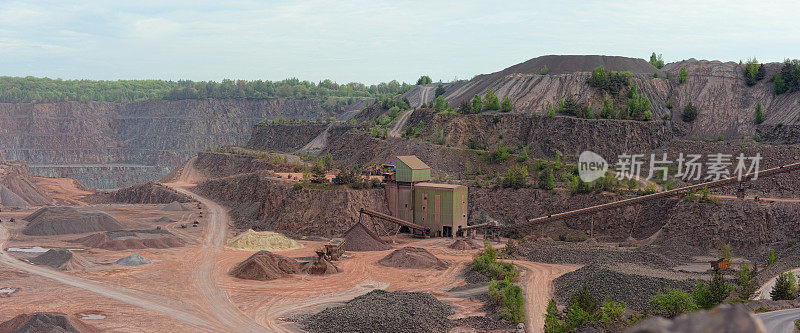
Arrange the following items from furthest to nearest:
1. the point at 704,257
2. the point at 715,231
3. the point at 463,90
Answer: the point at 463,90
the point at 715,231
the point at 704,257

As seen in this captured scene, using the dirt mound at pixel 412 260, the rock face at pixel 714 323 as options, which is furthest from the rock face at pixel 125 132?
the rock face at pixel 714 323

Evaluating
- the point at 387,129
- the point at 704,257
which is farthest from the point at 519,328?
the point at 387,129

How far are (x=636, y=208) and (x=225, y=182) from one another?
58.1 meters

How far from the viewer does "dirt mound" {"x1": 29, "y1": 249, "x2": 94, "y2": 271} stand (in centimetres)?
4897

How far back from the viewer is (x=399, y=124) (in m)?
108

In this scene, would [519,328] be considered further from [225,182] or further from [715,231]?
[225,182]

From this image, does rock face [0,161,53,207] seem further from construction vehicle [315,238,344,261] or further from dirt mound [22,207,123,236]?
construction vehicle [315,238,344,261]

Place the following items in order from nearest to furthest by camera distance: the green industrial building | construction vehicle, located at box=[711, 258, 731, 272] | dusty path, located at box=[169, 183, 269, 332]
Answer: dusty path, located at box=[169, 183, 269, 332] → construction vehicle, located at box=[711, 258, 731, 272] → the green industrial building

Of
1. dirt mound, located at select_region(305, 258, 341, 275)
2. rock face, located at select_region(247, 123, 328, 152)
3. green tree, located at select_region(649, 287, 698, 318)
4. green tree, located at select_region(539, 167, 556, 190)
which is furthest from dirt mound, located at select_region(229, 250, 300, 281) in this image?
rock face, located at select_region(247, 123, 328, 152)

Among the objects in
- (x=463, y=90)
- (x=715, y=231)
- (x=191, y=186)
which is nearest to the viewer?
(x=715, y=231)

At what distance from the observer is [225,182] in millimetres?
94500

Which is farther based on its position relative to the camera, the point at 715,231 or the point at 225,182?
the point at 225,182

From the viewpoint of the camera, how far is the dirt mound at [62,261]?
49.0 metres

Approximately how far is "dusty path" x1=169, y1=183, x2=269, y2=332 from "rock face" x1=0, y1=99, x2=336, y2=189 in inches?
3618
